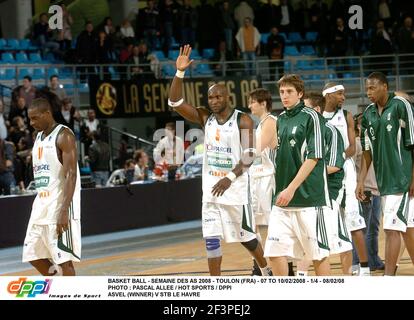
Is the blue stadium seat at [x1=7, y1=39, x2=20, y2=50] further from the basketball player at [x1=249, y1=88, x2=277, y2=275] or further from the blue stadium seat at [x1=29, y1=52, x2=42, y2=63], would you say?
the basketball player at [x1=249, y1=88, x2=277, y2=275]

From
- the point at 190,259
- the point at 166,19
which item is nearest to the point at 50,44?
the point at 166,19

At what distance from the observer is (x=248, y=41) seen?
26.3 meters

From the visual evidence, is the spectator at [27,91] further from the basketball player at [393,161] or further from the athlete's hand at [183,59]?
the basketball player at [393,161]

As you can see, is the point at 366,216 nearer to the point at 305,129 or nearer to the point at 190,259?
the point at 190,259

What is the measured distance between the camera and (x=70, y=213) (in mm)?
10453

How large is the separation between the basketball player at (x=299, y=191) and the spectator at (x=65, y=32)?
1444 cm

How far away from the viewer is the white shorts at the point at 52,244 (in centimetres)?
1039

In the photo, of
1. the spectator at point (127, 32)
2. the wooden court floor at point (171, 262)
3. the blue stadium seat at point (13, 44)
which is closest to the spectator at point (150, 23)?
the spectator at point (127, 32)

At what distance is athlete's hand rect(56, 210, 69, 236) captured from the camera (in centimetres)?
1029

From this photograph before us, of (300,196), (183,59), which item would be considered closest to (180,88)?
(183,59)

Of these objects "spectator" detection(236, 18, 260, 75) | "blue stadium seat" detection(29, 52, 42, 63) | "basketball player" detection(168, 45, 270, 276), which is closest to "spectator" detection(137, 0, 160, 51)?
"spectator" detection(236, 18, 260, 75)

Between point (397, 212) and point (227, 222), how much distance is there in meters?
1.78

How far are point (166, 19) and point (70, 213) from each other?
16.5m

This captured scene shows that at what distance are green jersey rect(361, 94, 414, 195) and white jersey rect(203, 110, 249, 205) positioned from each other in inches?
57.3
